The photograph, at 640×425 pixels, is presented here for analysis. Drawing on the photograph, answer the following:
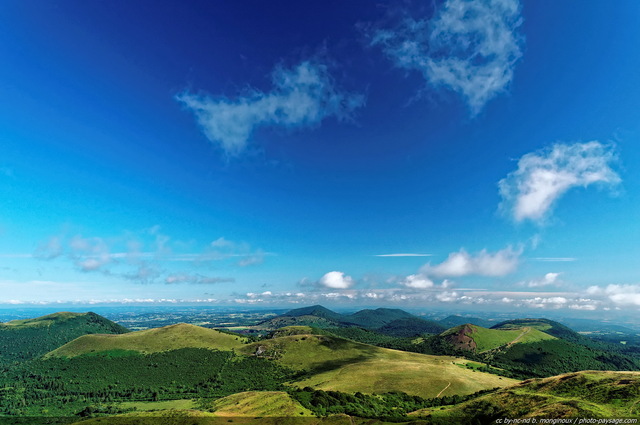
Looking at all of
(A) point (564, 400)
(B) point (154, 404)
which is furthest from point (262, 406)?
(B) point (154, 404)

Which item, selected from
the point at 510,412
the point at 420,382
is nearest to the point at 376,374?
the point at 420,382

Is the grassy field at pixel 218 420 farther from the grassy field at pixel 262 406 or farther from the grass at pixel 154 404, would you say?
the grass at pixel 154 404

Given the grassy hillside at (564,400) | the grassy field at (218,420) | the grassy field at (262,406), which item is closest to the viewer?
the grassy hillside at (564,400)

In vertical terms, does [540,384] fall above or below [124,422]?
above

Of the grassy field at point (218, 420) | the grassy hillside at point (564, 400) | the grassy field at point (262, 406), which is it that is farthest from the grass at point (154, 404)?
the grassy hillside at point (564, 400)

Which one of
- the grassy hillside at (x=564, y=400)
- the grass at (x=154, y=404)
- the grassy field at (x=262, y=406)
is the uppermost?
the grassy hillside at (x=564, y=400)

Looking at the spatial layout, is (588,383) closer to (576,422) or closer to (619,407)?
(619,407)
